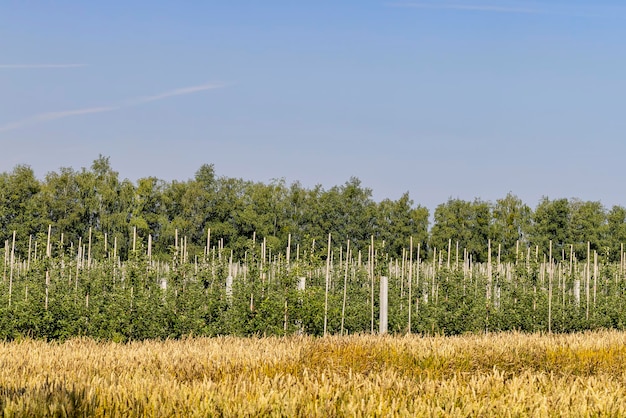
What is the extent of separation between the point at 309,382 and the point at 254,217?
42.7 metres

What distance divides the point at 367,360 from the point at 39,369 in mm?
3779

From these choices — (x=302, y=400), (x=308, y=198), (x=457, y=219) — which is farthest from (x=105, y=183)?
(x=302, y=400)

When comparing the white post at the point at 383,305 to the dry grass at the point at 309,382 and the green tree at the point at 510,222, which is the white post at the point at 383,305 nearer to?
the dry grass at the point at 309,382

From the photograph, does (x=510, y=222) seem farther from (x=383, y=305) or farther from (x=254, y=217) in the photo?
(x=383, y=305)

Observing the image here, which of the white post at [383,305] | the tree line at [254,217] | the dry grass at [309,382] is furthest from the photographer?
the tree line at [254,217]

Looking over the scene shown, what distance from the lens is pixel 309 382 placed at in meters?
6.72

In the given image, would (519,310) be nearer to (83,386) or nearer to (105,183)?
(83,386)

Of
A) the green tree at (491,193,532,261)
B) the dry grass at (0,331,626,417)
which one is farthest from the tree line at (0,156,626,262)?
the dry grass at (0,331,626,417)

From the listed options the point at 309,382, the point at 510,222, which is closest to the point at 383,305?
the point at 309,382

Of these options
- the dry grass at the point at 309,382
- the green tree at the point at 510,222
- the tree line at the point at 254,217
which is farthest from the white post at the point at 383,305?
the green tree at the point at 510,222

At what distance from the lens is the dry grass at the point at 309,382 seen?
19.7ft

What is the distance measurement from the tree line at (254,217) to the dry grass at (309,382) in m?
35.2

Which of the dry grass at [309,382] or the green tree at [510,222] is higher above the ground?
the green tree at [510,222]

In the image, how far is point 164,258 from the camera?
43.8 metres
